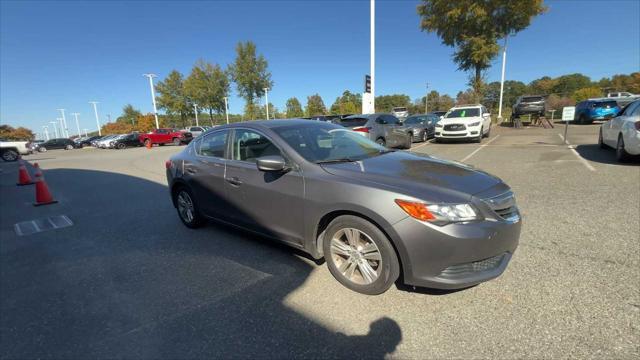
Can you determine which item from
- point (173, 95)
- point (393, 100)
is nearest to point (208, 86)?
point (173, 95)

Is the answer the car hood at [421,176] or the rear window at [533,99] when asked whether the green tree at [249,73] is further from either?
the car hood at [421,176]

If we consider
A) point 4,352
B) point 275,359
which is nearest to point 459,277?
point 275,359

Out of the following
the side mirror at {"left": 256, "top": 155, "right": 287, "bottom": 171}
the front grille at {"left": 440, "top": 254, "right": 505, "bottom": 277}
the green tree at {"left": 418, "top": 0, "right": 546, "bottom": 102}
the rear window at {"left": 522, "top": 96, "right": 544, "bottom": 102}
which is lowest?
the front grille at {"left": 440, "top": 254, "right": 505, "bottom": 277}

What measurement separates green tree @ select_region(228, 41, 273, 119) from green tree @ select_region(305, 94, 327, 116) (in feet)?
68.2

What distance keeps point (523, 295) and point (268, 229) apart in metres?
2.43

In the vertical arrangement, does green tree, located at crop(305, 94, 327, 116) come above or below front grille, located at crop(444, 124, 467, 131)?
above

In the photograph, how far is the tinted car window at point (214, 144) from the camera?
4004mm

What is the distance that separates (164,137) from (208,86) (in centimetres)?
2737

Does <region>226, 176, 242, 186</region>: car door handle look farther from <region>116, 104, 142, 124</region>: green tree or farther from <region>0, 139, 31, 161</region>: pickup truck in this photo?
<region>116, 104, 142, 124</region>: green tree

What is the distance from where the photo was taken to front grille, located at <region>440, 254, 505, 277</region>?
2389 mm

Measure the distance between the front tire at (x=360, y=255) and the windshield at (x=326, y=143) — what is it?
0.78 meters

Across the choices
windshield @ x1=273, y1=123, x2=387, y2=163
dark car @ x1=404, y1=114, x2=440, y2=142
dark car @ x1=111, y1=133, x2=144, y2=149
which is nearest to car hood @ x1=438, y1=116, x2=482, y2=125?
dark car @ x1=404, y1=114, x2=440, y2=142

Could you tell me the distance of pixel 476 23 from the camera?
23.5 m

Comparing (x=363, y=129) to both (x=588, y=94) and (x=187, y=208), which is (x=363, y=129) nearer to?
(x=187, y=208)
